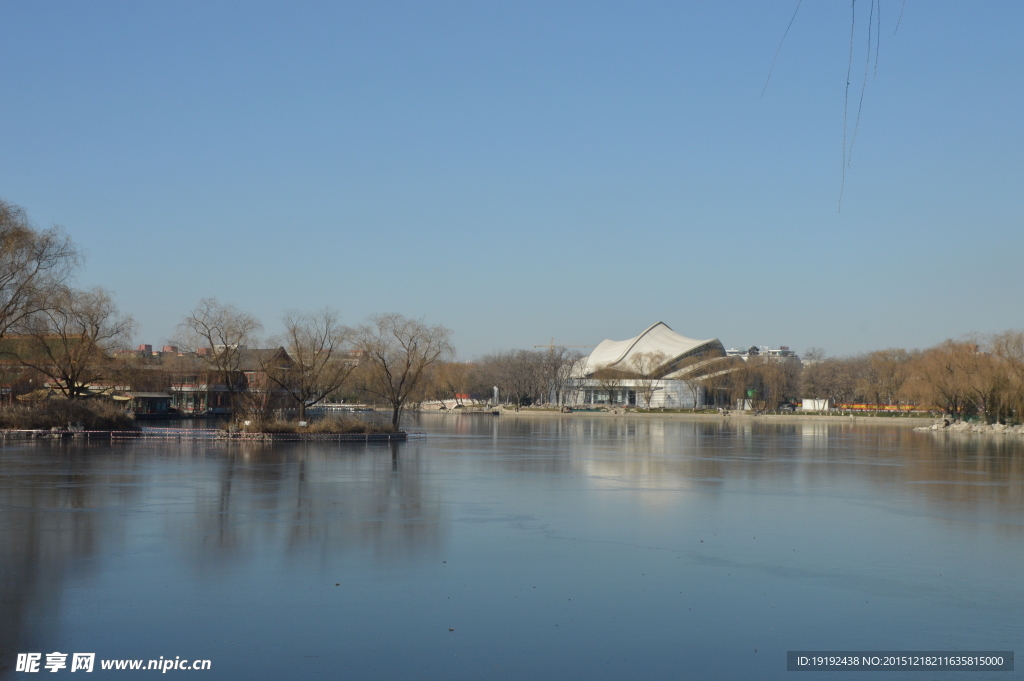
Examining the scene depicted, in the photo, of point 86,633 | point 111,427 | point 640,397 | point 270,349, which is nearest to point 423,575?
point 86,633

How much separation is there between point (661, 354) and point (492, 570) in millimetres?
87752

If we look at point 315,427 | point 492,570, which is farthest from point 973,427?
point 492,570

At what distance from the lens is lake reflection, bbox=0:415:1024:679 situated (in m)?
6.88

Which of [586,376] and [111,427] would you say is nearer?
[111,427]

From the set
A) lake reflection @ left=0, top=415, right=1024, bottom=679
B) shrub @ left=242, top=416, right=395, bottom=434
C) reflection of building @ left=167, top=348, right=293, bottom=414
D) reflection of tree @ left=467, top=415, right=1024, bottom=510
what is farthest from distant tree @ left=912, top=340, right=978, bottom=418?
reflection of building @ left=167, top=348, right=293, bottom=414

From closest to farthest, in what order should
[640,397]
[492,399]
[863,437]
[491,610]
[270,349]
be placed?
[491,610] → [863,437] → [270,349] → [640,397] → [492,399]

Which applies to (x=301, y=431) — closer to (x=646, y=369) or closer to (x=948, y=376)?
(x=948, y=376)

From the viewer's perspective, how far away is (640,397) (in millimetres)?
94500

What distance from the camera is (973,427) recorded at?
48.1 m

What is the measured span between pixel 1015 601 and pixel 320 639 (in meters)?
7.05

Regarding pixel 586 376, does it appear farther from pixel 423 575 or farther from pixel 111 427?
pixel 423 575

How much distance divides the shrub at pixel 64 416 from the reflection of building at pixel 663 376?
203 feet

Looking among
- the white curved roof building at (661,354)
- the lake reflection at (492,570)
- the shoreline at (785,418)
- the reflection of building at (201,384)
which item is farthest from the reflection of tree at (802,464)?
the white curved roof building at (661,354)

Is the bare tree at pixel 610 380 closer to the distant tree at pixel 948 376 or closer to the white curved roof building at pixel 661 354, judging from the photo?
the white curved roof building at pixel 661 354
